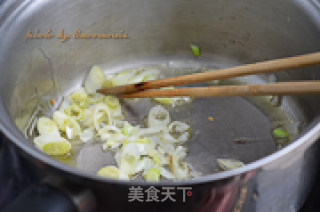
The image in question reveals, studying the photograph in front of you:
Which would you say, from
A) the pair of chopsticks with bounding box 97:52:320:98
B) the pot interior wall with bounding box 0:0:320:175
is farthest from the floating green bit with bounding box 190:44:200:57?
the pair of chopsticks with bounding box 97:52:320:98

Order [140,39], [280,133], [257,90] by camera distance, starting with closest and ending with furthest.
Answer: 1. [257,90]
2. [280,133]
3. [140,39]

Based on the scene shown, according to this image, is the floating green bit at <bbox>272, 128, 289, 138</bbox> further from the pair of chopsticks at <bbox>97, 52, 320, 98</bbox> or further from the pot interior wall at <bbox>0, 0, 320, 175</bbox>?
the pair of chopsticks at <bbox>97, 52, 320, 98</bbox>

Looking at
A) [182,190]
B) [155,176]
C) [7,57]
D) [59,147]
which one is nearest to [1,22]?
[7,57]

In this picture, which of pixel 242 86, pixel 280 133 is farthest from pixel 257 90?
pixel 280 133

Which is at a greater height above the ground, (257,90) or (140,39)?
(257,90)

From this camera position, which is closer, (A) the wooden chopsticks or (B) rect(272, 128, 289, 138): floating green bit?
(A) the wooden chopsticks

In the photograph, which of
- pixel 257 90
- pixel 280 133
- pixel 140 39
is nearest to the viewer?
pixel 257 90

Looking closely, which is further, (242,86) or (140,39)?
(140,39)

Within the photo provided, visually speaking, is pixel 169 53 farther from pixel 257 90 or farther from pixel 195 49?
pixel 257 90
